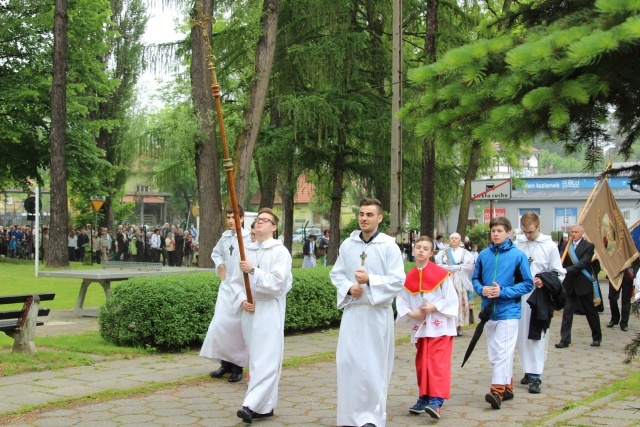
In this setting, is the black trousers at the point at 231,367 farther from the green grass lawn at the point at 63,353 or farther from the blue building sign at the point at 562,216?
the blue building sign at the point at 562,216

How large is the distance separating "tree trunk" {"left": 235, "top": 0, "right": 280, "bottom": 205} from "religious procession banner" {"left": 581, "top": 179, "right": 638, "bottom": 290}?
25.8ft

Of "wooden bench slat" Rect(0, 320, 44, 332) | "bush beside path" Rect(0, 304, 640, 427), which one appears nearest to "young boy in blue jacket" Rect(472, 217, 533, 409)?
"bush beside path" Rect(0, 304, 640, 427)

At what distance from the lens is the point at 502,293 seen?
811cm

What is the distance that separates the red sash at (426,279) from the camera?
782cm

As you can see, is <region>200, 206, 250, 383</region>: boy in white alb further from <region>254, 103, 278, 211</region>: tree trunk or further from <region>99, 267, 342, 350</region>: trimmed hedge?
<region>254, 103, 278, 211</region>: tree trunk

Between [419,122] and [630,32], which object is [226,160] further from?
[630,32]

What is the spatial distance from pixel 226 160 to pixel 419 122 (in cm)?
296

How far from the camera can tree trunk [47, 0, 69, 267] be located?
27.2 m

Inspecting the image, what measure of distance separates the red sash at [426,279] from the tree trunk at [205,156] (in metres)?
11.2

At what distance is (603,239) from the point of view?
578 inches

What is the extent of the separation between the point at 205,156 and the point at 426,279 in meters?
11.8

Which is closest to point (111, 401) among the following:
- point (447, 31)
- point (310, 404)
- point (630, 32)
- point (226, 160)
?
point (310, 404)

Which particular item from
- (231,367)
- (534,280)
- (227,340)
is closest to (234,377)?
(231,367)

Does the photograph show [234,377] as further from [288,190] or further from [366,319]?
[288,190]
